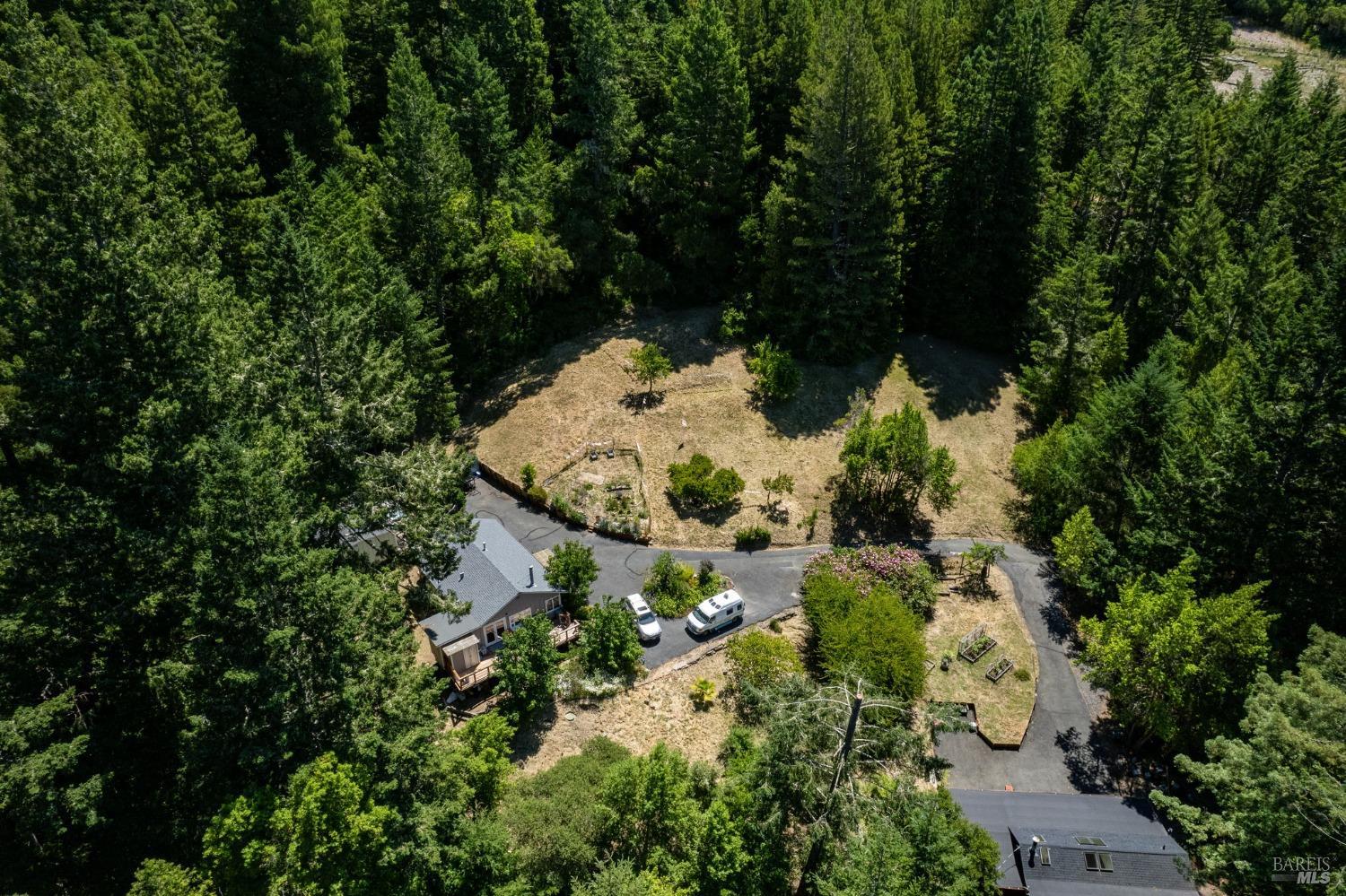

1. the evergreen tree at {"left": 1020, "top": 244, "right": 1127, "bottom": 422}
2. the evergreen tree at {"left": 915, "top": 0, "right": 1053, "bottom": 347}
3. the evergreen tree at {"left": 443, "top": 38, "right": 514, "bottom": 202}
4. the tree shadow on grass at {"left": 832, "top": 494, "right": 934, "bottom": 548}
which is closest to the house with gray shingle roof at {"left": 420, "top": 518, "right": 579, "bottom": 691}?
the tree shadow on grass at {"left": 832, "top": 494, "right": 934, "bottom": 548}

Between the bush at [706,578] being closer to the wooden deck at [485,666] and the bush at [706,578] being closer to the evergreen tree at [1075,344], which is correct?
the wooden deck at [485,666]

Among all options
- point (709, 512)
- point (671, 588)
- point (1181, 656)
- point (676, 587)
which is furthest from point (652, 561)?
point (1181, 656)

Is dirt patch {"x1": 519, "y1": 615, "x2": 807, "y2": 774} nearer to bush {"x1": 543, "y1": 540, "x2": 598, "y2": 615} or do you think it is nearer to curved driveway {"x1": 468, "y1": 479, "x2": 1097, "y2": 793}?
curved driveway {"x1": 468, "y1": 479, "x2": 1097, "y2": 793}

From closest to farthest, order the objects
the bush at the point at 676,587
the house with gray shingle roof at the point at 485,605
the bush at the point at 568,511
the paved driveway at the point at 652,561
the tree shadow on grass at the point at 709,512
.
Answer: the house with gray shingle roof at the point at 485,605 → the bush at the point at 676,587 → the paved driveway at the point at 652,561 → the bush at the point at 568,511 → the tree shadow on grass at the point at 709,512

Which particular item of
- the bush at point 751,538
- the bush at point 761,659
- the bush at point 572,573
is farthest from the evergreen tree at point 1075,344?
the bush at point 572,573

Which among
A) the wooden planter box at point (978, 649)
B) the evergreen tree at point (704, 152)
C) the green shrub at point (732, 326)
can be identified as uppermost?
the evergreen tree at point (704, 152)

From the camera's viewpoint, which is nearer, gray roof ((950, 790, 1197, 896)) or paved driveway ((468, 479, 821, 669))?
gray roof ((950, 790, 1197, 896))

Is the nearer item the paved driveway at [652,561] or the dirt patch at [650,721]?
the dirt patch at [650,721]
